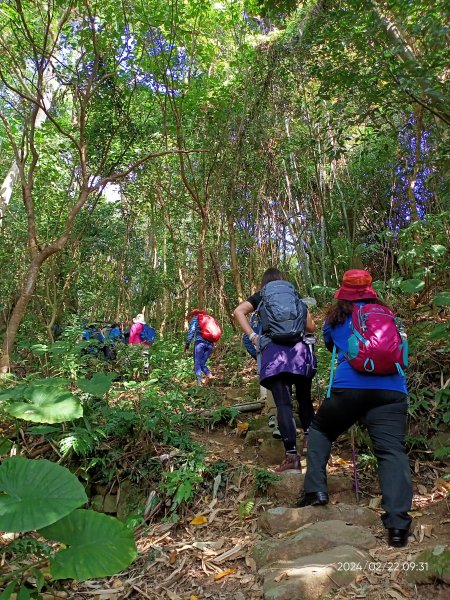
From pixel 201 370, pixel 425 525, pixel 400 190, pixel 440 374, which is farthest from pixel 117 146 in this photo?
pixel 425 525

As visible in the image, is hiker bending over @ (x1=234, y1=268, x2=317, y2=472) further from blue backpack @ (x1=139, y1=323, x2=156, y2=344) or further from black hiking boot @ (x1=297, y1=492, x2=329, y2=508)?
blue backpack @ (x1=139, y1=323, x2=156, y2=344)

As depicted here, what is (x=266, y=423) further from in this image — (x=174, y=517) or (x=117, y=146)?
(x=117, y=146)

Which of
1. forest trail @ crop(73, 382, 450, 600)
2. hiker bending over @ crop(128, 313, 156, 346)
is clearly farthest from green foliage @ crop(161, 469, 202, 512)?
hiker bending over @ crop(128, 313, 156, 346)

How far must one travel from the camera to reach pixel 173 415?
4.55 metres

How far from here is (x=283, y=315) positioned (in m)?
3.62

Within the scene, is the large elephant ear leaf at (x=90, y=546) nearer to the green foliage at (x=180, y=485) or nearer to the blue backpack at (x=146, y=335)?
the green foliage at (x=180, y=485)

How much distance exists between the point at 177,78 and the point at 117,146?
5.64ft

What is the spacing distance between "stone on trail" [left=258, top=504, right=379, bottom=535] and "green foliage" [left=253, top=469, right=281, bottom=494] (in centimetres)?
36

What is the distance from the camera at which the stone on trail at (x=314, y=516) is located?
2970mm

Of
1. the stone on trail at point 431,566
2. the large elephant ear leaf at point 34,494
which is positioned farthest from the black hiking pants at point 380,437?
the large elephant ear leaf at point 34,494

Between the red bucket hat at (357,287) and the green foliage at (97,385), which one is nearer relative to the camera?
the red bucket hat at (357,287)

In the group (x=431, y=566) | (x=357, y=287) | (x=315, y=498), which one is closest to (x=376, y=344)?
(x=357, y=287)

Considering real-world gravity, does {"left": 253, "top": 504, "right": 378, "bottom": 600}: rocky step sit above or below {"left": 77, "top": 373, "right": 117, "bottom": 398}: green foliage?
below

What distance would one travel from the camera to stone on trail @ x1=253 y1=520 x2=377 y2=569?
267 centimetres
